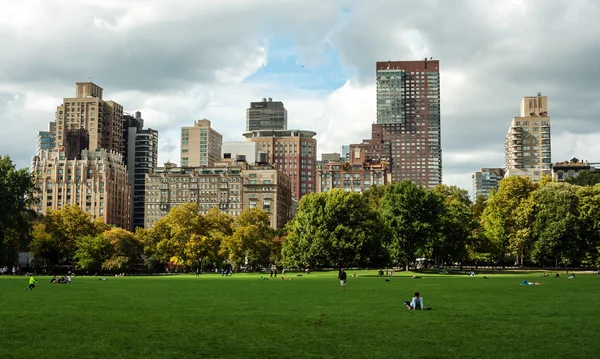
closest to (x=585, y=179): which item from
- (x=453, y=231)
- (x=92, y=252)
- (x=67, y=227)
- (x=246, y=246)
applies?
(x=453, y=231)

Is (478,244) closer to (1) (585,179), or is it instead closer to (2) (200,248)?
(2) (200,248)

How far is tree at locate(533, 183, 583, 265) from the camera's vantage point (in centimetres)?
10744

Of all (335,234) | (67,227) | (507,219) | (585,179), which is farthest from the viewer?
(585,179)

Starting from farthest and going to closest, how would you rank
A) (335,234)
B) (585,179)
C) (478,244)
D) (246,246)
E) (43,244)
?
(585,179) → (246,246) → (43,244) → (478,244) → (335,234)

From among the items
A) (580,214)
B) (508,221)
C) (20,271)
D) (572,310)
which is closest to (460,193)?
(508,221)

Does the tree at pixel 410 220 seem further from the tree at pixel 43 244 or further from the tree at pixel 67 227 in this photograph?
the tree at pixel 43 244

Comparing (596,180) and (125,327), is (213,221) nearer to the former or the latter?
(596,180)

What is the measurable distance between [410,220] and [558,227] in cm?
2415

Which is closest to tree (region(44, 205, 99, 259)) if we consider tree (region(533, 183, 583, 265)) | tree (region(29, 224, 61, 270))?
tree (region(29, 224, 61, 270))

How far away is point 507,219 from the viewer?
12525cm

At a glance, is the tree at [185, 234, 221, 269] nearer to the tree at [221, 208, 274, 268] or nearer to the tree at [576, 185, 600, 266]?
the tree at [221, 208, 274, 268]

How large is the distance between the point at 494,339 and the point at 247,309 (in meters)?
14.9

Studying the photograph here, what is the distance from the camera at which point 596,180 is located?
159875 millimetres

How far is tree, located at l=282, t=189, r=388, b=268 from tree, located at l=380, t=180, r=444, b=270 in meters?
2.37
